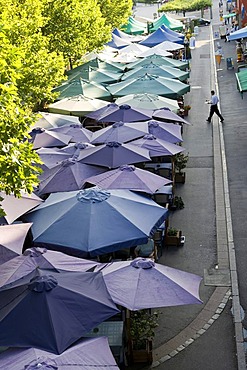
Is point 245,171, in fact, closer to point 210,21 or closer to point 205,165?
point 205,165

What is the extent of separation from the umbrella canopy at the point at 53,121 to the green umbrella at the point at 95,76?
6.05 meters

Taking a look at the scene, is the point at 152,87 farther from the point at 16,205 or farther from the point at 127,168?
the point at 16,205

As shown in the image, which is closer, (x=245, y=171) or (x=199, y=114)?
(x=245, y=171)

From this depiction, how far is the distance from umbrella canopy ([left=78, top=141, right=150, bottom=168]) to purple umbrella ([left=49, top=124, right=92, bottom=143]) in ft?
7.19

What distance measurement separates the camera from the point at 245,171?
17453mm

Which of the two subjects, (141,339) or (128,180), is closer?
(141,339)

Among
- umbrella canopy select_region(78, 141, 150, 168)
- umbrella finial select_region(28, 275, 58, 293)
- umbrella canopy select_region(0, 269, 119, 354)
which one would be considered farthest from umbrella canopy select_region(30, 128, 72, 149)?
umbrella finial select_region(28, 275, 58, 293)

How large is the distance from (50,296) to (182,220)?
7.49 meters

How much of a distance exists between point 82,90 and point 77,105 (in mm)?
2017

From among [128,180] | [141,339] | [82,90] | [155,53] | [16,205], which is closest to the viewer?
[141,339]

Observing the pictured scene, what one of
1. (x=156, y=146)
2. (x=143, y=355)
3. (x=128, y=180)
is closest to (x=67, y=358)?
(x=143, y=355)

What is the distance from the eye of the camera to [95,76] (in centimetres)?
2498

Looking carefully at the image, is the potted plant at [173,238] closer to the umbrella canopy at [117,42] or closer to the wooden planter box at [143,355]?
the wooden planter box at [143,355]

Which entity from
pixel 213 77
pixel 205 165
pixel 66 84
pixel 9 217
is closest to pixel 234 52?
pixel 213 77
